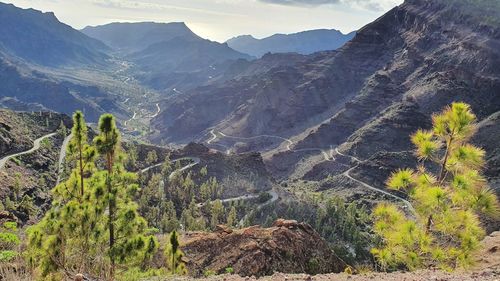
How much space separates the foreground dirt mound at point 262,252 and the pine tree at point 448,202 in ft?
43.7

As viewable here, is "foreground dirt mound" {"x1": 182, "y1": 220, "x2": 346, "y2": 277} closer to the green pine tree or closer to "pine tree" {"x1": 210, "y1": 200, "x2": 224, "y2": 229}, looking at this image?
the green pine tree

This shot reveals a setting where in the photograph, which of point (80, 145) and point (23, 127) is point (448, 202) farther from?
point (23, 127)

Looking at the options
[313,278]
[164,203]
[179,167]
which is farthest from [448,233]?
[179,167]

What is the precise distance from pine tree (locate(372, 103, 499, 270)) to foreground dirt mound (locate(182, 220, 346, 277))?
1331cm

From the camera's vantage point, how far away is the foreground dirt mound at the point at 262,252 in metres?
34.1

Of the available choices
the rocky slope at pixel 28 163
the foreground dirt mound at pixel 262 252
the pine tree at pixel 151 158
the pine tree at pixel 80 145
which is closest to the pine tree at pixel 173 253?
the foreground dirt mound at pixel 262 252

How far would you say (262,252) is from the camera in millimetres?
34750

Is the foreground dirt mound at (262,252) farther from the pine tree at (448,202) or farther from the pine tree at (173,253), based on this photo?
the pine tree at (448,202)

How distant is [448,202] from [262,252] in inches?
661

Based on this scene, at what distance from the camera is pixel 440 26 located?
199 m

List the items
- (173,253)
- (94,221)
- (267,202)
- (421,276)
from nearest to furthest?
1. (421,276)
2. (94,221)
3. (173,253)
4. (267,202)

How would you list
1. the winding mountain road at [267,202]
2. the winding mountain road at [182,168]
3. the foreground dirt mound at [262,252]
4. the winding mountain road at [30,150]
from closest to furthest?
the foreground dirt mound at [262,252] < the winding mountain road at [30,150] < the winding mountain road at [267,202] < the winding mountain road at [182,168]

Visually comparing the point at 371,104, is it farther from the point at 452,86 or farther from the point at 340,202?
the point at 340,202

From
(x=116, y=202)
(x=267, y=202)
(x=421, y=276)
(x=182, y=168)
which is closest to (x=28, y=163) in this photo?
(x=182, y=168)
